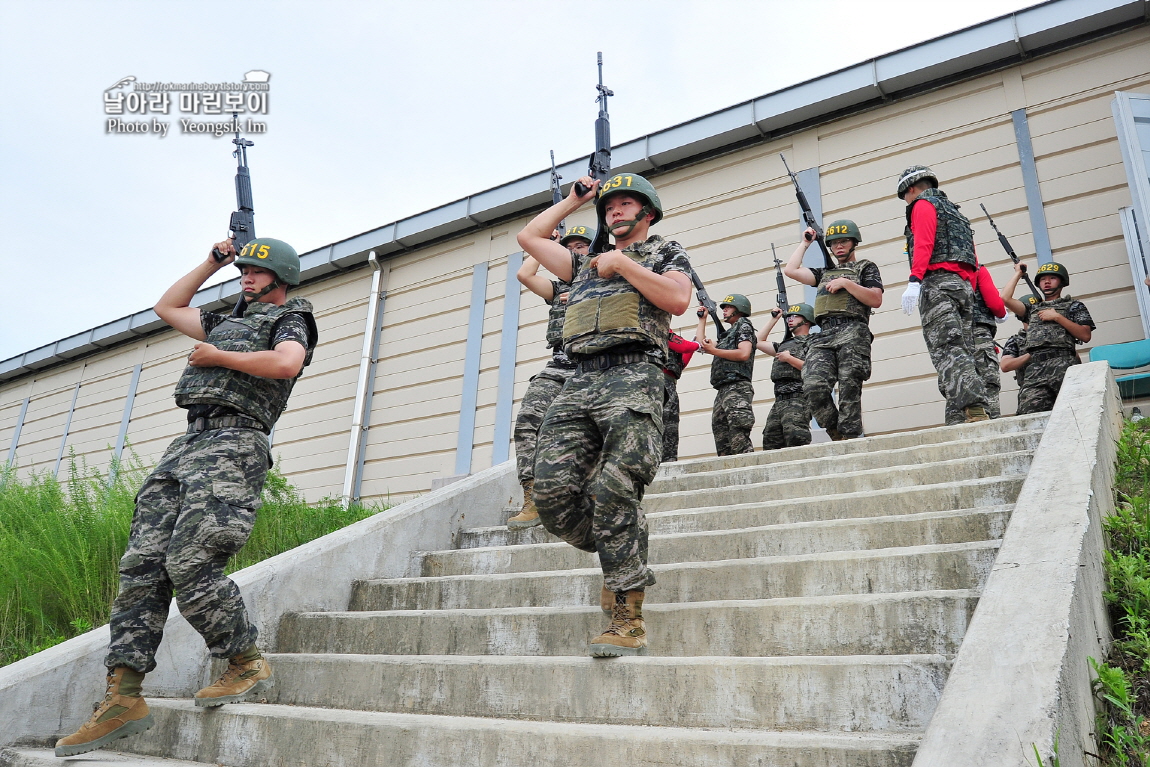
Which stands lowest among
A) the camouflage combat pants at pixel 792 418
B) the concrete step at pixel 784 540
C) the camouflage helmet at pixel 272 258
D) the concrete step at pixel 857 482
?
the concrete step at pixel 784 540

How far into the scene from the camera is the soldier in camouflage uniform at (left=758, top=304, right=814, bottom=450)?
24.6 feet

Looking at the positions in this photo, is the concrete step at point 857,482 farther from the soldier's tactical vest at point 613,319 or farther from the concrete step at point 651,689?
the concrete step at point 651,689

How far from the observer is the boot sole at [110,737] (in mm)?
3018

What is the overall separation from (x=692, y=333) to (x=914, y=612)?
6.99 metres

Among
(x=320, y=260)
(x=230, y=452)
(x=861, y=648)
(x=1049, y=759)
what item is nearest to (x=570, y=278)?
(x=230, y=452)

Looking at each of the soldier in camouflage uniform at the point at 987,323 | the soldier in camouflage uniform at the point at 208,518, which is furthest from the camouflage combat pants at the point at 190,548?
the soldier in camouflage uniform at the point at 987,323

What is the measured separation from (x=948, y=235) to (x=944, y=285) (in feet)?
1.13

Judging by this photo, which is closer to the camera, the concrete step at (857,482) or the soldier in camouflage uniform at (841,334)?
the concrete step at (857,482)

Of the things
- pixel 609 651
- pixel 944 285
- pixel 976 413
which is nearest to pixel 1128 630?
pixel 609 651

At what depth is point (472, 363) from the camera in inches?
→ 453

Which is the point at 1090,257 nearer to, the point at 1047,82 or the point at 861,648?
the point at 1047,82

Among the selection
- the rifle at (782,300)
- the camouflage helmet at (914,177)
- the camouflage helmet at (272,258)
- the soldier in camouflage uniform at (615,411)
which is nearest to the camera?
the soldier in camouflage uniform at (615,411)

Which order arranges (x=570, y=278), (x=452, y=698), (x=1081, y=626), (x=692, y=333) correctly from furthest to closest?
(x=692, y=333) → (x=570, y=278) → (x=452, y=698) → (x=1081, y=626)

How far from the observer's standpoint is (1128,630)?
254cm
